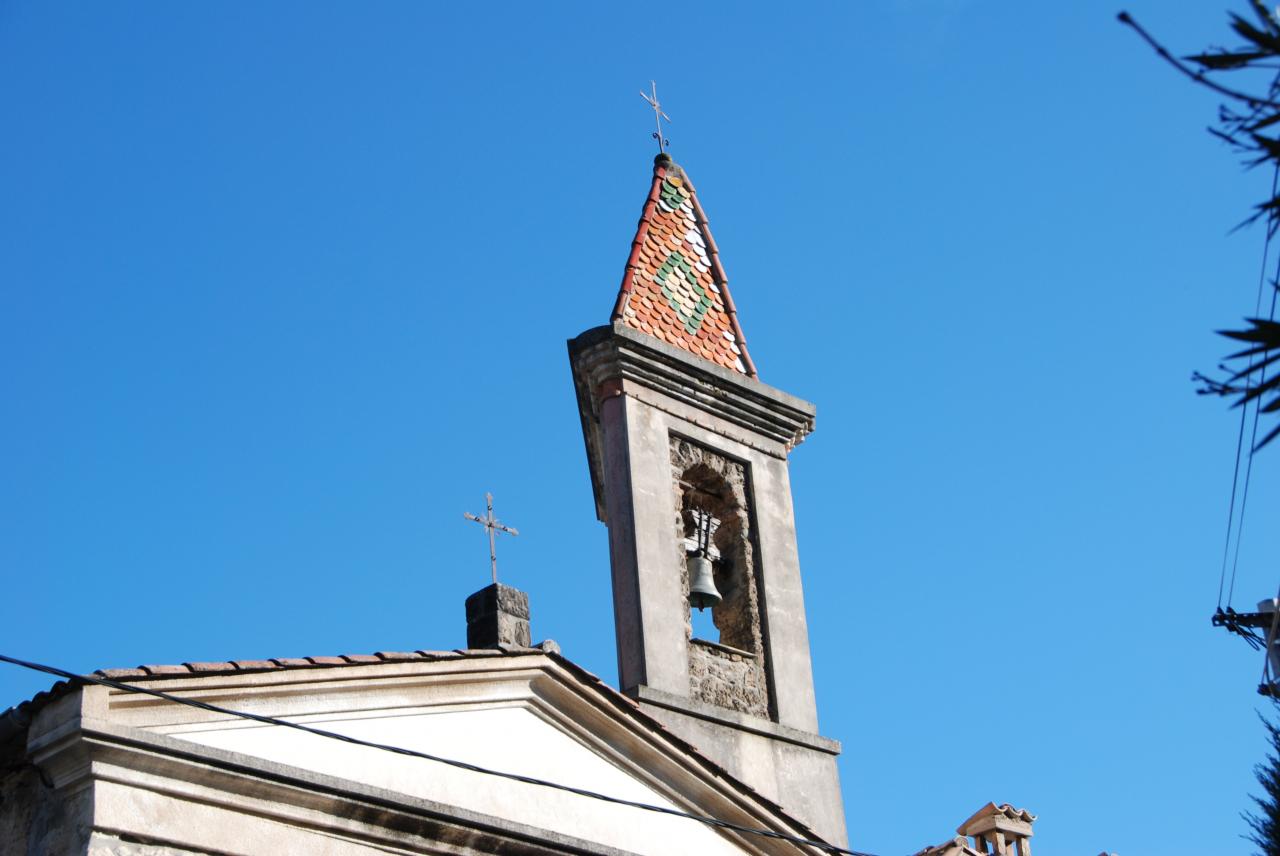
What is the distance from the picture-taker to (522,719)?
10.7 meters

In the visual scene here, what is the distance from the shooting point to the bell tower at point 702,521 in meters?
12.2

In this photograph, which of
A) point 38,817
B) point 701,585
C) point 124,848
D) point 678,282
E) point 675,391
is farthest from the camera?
point 678,282

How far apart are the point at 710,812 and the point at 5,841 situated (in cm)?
414

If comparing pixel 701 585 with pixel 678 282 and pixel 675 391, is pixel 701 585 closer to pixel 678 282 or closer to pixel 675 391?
pixel 675 391

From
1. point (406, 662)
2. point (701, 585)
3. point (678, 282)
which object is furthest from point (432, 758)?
point (678, 282)

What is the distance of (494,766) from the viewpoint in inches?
407

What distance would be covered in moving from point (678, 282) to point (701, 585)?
2.45m

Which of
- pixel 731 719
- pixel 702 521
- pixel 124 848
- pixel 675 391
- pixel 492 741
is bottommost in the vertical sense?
pixel 124 848

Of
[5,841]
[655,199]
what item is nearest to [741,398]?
[655,199]

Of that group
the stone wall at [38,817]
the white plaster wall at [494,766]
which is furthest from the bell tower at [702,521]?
the stone wall at [38,817]

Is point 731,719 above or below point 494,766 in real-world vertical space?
above

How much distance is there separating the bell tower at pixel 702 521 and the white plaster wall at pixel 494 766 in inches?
37.1

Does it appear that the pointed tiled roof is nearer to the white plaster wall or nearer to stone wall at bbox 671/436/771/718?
stone wall at bbox 671/436/771/718

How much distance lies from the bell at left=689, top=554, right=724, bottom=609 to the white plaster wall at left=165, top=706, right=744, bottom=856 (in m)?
1.96
